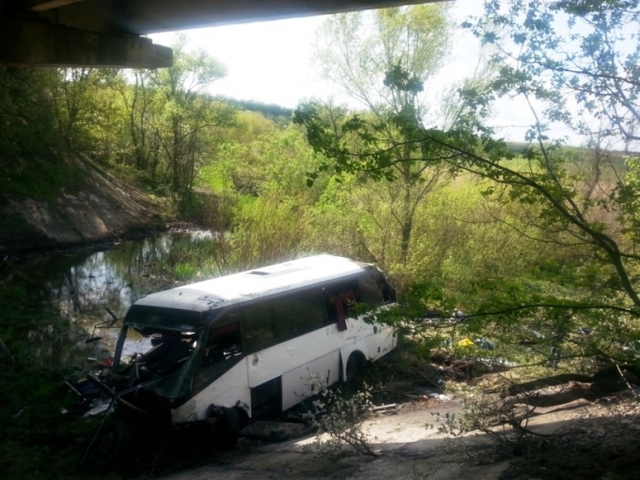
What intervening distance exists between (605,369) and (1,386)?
9478 millimetres

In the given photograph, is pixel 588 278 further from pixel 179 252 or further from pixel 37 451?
pixel 179 252

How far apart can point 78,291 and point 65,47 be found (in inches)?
444

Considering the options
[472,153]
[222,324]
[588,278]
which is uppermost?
[472,153]

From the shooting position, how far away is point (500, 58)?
239 inches

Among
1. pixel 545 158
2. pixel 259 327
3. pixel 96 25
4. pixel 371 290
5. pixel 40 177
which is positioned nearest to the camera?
pixel 545 158

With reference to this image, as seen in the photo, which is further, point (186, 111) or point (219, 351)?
point (186, 111)

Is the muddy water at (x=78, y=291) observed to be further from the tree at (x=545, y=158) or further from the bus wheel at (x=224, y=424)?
the tree at (x=545, y=158)

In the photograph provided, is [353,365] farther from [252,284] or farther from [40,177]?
[40,177]

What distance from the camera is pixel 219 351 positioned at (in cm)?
873

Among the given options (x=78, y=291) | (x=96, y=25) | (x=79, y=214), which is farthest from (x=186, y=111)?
(x=96, y=25)

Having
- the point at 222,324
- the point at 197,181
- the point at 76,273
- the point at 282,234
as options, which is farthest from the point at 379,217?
the point at 197,181

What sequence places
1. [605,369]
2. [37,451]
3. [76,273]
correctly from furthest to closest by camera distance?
[76,273] → [37,451] → [605,369]

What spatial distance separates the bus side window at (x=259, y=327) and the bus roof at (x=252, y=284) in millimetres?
181

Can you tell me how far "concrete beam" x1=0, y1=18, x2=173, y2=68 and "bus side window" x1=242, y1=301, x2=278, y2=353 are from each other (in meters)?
5.22
